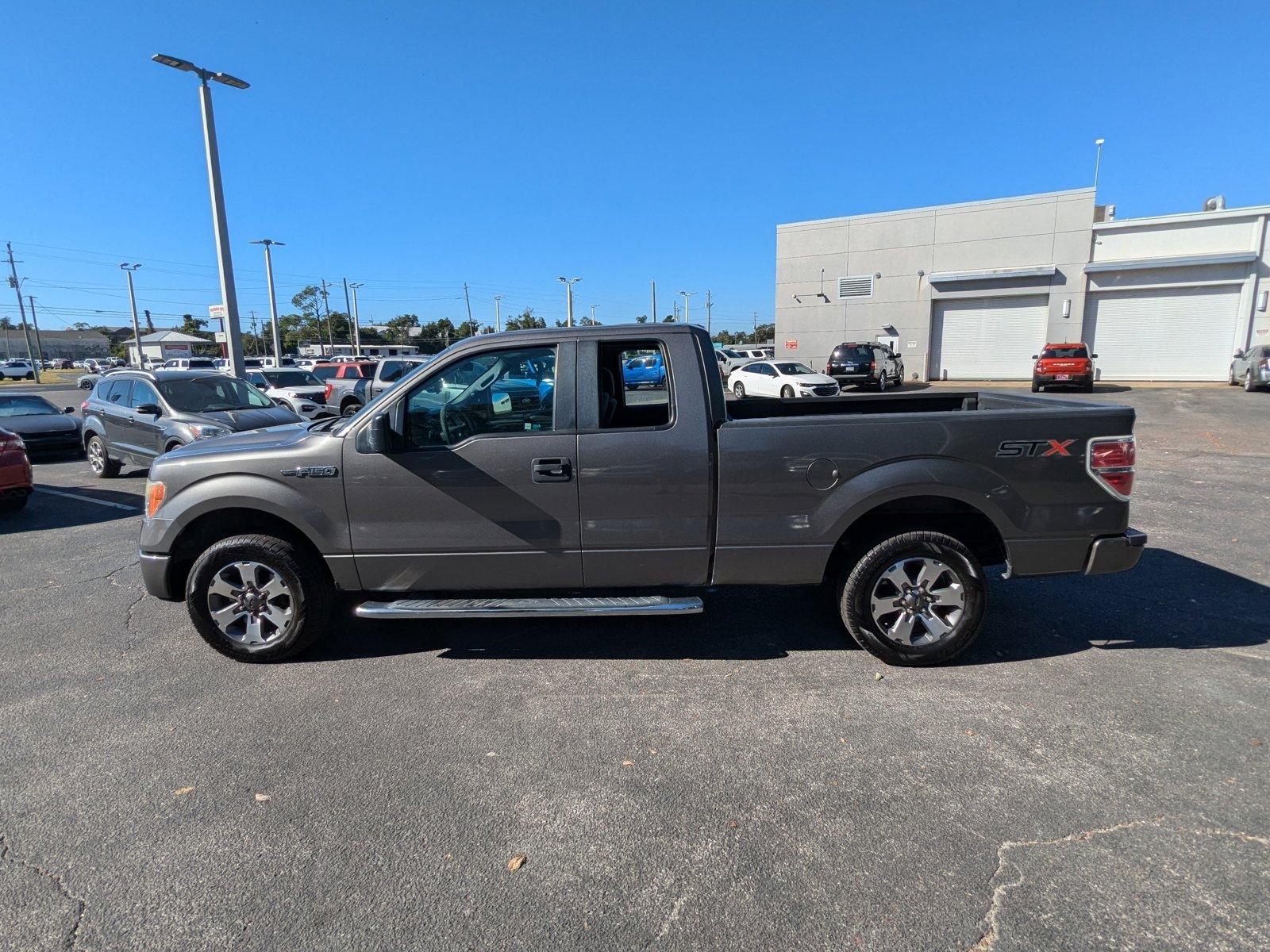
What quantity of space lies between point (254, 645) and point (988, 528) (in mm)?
4487

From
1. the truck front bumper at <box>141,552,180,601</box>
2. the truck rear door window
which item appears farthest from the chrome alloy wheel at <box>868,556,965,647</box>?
the truck front bumper at <box>141,552,180,601</box>

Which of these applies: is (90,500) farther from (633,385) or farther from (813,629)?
(813,629)

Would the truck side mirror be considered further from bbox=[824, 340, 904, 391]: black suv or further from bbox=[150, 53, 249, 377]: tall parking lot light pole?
bbox=[824, 340, 904, 391]: black suv

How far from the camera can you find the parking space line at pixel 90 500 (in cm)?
898

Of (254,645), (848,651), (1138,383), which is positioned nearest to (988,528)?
(848,651)

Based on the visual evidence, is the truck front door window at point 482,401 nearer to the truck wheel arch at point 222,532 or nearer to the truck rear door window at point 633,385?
the truck rear door window at point 633,385

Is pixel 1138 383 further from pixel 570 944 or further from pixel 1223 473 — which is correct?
pixel 570 944

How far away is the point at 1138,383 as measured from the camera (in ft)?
94.5

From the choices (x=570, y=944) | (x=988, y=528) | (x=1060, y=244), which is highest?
(x=1060, y=244)

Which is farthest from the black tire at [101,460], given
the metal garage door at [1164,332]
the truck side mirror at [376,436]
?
the metal garage door at [1164,332]

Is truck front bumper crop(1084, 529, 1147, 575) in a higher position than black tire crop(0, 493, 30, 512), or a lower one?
higher

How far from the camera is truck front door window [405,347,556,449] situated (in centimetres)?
411

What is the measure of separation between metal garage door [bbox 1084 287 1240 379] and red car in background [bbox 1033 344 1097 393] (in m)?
6.63

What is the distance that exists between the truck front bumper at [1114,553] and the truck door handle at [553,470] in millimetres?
3025
